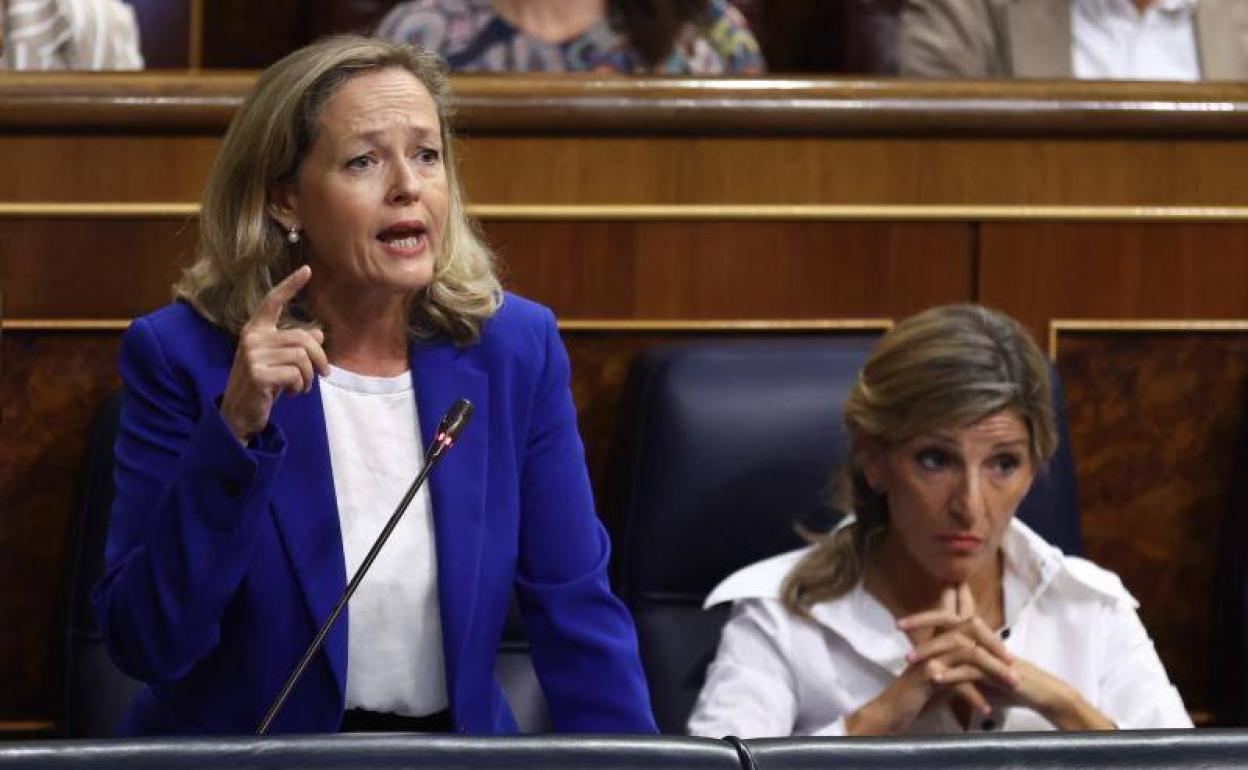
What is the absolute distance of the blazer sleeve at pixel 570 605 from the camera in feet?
3.37

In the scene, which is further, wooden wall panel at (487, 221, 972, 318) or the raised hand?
wooden wall panel at (487, 221, 972, 318)

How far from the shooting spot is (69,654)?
4.10ft

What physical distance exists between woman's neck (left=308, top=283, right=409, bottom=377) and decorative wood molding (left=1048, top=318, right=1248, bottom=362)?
57 cm

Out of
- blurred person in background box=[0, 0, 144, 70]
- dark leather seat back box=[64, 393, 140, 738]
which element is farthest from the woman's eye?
blurred person in background box=[0, 0, 144, 70]

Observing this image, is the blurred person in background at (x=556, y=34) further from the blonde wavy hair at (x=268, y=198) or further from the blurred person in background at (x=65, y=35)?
the blonde wavy hair at (x=268, y=198)

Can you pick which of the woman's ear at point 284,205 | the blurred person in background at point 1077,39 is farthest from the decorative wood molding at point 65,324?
the blurred person in background at point 1077,39

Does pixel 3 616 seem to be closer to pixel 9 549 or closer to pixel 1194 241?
pixel 9 549

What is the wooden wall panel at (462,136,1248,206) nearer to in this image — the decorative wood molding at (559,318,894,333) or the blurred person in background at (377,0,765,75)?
the decorative wood molding at (559,318,894,333)

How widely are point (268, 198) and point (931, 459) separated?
1.37ft

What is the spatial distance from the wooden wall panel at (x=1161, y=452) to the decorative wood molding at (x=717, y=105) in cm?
15

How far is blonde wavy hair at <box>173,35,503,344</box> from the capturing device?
1013 mm

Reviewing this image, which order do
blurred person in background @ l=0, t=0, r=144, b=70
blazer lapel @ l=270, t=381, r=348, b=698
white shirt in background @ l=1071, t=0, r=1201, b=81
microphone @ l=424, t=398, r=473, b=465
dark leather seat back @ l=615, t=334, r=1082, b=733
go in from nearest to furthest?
1. microphone @ l=424, t=398, r=473, b=465
2. blazer lapel @ l=270, t=381, r=348, b=698
3. dark leather seat back @ l=615, t=334, r=1082, b=733
4. blurred person in background @ l=0, t=0, r=144, b=70
5. white shirt in background @ l=1071, t=0, r=1201, b=81

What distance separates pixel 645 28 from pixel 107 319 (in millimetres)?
526

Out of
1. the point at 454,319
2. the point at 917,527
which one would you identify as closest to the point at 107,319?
the point at 454,319
